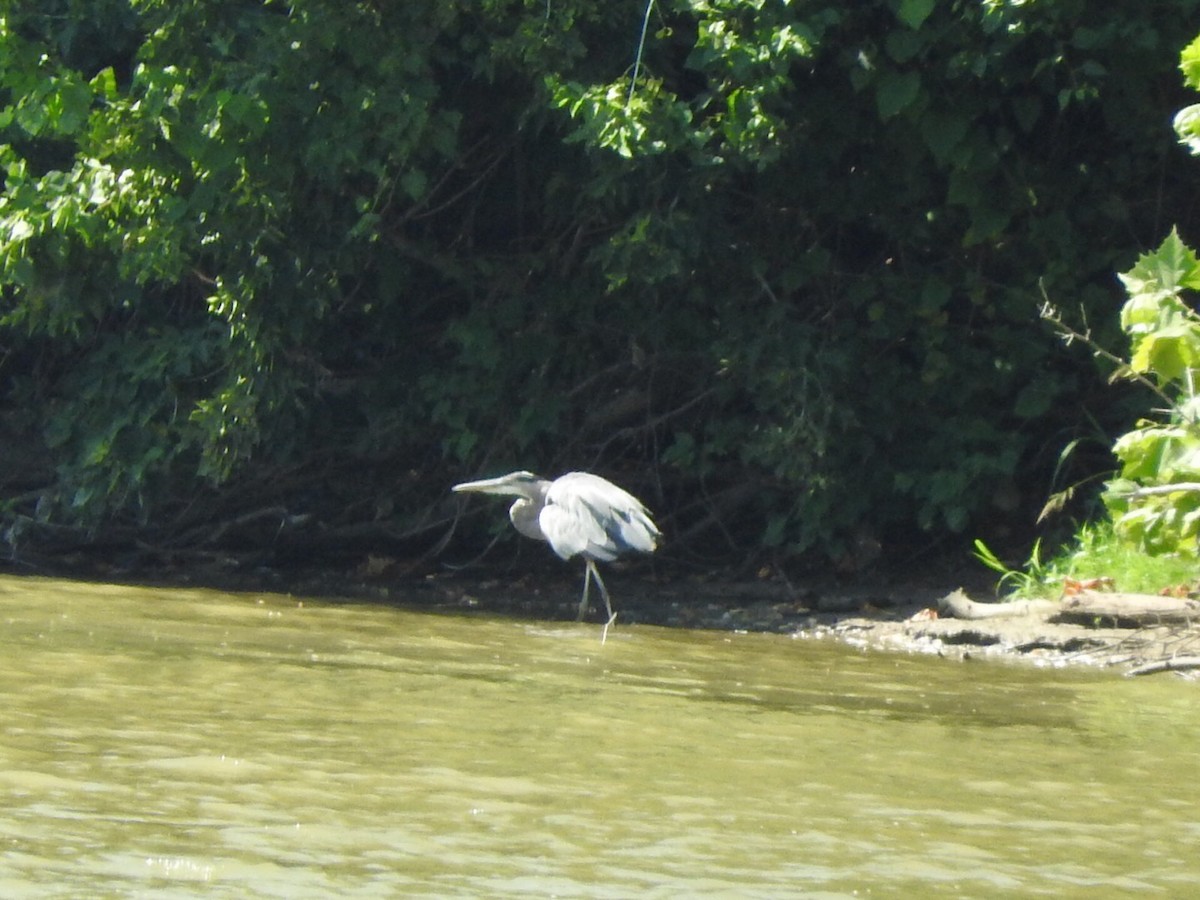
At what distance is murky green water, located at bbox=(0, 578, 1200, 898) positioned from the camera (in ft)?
13.0

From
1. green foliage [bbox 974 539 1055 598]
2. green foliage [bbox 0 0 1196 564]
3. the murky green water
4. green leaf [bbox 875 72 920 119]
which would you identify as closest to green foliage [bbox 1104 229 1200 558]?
the murky green water

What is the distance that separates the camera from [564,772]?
4.97m

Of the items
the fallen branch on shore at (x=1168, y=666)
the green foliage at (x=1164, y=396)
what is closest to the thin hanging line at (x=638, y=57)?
the green foliage at (x=1164, y=396)

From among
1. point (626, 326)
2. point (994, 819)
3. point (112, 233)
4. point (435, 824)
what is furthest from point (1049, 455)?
point (435, 824)

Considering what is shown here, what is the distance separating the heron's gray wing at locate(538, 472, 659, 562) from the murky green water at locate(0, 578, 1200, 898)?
57.3 inches

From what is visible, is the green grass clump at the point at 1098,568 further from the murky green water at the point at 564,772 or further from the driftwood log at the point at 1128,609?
the murky green water at the point at 564,772

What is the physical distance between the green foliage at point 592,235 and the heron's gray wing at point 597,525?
911 millimetres

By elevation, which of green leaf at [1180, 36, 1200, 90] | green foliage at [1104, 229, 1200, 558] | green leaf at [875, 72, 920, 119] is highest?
green leaf at [875, 72, 920, 119]

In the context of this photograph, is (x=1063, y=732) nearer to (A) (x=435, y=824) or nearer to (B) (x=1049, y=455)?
(A) (x=435, y=824)

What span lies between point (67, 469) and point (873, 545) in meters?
4.64

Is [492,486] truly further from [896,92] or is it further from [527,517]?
[896,92]

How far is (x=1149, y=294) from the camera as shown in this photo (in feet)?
25.1

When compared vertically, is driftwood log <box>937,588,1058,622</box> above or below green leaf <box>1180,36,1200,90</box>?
below

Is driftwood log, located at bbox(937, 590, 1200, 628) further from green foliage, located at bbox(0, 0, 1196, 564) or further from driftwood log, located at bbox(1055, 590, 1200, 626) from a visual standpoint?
green foliage, located at bbox(0, 0, 1196, 564)
